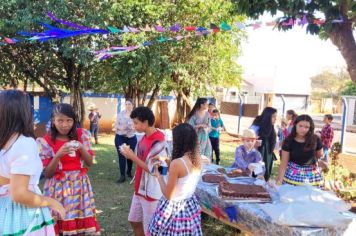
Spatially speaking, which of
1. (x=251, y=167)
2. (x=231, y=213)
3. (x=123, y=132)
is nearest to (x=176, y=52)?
(x=123, y=132)

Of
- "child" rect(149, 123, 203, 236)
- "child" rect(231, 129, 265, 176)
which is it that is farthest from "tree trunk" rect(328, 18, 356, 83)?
"child" rect(149, 123, 203, 236)

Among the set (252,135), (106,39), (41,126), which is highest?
(106,39)

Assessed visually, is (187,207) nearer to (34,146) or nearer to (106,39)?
(34,146)

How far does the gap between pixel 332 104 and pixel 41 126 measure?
3963cm

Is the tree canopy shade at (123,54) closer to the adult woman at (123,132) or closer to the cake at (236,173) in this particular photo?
the adult woman at (123,132)

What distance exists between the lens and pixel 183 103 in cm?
1656

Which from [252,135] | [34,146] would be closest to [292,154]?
[252,135]

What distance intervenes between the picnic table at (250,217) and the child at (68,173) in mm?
1157

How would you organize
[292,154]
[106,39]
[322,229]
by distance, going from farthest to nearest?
[106,39] → [292,154] → [322,229]

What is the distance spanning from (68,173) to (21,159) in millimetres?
1158

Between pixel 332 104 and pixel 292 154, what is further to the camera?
pixel 332 104

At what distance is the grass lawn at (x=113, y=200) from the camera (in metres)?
4.75

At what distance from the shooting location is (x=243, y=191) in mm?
Result: 3383

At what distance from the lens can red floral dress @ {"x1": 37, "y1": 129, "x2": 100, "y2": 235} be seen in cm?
306
